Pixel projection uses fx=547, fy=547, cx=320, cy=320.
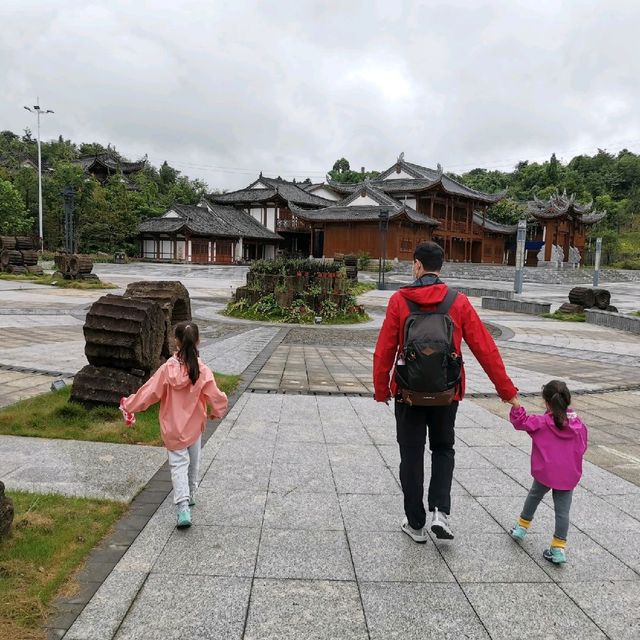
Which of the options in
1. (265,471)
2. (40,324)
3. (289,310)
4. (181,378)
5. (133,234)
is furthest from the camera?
(133,234)

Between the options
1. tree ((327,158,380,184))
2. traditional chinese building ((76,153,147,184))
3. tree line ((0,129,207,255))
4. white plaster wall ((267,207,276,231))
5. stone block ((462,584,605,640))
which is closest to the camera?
stone block ((462,584,605,640))

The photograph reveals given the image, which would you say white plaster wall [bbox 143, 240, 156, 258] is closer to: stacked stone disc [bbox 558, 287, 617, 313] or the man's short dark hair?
stacked stone disc [bbox 558, 287, 617, 313]

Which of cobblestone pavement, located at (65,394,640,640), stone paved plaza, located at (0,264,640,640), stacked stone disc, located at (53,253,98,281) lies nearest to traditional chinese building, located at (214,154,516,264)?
stacked stone disc, located at (53,253,98,281)

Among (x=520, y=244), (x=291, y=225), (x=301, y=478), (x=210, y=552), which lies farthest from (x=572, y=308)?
(x=291, y=225)

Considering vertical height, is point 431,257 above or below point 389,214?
below

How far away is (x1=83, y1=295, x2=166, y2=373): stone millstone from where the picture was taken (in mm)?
5332

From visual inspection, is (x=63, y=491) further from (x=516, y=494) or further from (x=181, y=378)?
(x=516, y=494)

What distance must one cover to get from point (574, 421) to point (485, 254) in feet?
167

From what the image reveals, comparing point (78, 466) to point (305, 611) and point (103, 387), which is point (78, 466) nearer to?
point (103, 387)

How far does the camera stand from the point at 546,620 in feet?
8.19

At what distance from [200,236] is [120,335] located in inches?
1710

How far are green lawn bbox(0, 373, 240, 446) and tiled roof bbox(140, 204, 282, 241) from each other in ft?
138

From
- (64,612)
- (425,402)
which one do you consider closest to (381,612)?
(425,402)

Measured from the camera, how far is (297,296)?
15.0 metres
